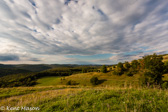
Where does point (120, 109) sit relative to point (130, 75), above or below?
above

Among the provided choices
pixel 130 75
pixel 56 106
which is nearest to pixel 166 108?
pixel 56 106

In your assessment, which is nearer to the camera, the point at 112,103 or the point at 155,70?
the point at 112,103

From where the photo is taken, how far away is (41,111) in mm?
A: 3945

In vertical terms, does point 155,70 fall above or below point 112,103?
below

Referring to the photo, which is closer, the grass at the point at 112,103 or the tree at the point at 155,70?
the grass at the point at 112,103

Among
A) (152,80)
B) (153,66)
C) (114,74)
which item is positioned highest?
(153,66)

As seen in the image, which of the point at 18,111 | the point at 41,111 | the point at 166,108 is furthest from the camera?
the point at 18,111

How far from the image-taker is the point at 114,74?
227 ft

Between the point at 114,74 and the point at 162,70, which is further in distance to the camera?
the point at 114,74

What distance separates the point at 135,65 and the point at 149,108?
79763 mm

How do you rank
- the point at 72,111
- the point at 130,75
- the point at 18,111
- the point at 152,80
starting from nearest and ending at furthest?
the point at 72,111 → the point at 18,111 → the point at 152,80 → the point at 130,75

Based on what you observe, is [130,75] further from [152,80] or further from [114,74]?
[152,80]

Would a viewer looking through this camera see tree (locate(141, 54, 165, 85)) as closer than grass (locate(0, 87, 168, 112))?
No

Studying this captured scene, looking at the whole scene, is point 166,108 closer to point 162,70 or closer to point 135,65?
point 162,70
